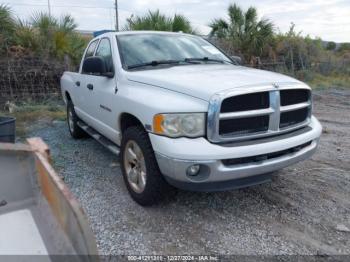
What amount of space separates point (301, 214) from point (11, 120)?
3.78 metres

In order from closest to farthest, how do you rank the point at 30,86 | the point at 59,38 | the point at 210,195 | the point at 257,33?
the point at 210,195 < the point at 30,86 < the point at 59,38 < the point at 257,33

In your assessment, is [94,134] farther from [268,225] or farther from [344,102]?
[344,102]

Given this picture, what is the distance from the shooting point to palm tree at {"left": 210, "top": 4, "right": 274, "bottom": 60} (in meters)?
14.5

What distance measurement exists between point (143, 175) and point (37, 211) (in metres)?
1.49

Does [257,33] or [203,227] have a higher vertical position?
[257,33]

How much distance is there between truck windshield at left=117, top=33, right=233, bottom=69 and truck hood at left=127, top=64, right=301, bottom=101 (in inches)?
12.4

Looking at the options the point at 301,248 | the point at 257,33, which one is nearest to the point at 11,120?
the point at 301,248

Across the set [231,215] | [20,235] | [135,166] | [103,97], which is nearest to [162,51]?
[103,97]

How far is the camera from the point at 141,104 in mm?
3236

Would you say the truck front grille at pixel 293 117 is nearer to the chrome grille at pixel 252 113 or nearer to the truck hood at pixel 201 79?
the chrome grille at pixel 252 113

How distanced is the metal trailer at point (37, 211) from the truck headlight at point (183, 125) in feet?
3.69

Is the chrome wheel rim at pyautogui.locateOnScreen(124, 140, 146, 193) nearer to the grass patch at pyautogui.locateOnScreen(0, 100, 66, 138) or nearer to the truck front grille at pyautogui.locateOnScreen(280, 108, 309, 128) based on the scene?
the truck front grille at pyautogui.locateOnScreen(280, 108, 309, 128)

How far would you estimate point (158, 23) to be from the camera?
38.9 ft

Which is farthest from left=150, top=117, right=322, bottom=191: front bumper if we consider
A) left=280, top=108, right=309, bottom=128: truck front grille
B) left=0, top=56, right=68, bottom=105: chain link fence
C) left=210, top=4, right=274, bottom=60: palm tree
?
left=210, top=4, right=274, bottom=60: palm tree
